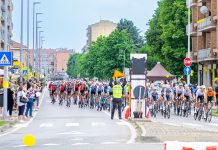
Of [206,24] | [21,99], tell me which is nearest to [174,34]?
[206,24]

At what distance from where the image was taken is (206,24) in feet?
226

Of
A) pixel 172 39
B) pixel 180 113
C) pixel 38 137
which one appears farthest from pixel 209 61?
pixel 38 137

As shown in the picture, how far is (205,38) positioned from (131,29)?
295 feet

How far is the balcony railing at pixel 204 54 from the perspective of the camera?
223 ft

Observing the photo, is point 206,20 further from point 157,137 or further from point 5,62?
point 157,137

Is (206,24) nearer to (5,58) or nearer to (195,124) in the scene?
(195,124)

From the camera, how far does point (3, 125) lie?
27.6 meters

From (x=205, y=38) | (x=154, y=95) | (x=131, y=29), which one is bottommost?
(x=154, y=95)

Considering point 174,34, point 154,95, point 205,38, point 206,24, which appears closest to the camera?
point 154,95

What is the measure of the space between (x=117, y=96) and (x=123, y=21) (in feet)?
427

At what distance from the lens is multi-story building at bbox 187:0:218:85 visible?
6694 centimetres

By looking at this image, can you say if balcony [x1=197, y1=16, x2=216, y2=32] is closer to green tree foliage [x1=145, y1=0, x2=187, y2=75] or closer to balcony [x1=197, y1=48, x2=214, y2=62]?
balcony [x1=197, y1=48, x2=214, y2=62]

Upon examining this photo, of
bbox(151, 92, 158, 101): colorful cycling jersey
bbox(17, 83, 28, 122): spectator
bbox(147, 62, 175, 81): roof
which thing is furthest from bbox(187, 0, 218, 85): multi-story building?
bbox(17, 83, 28, 122): spectator

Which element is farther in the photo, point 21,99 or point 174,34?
point 174,34
